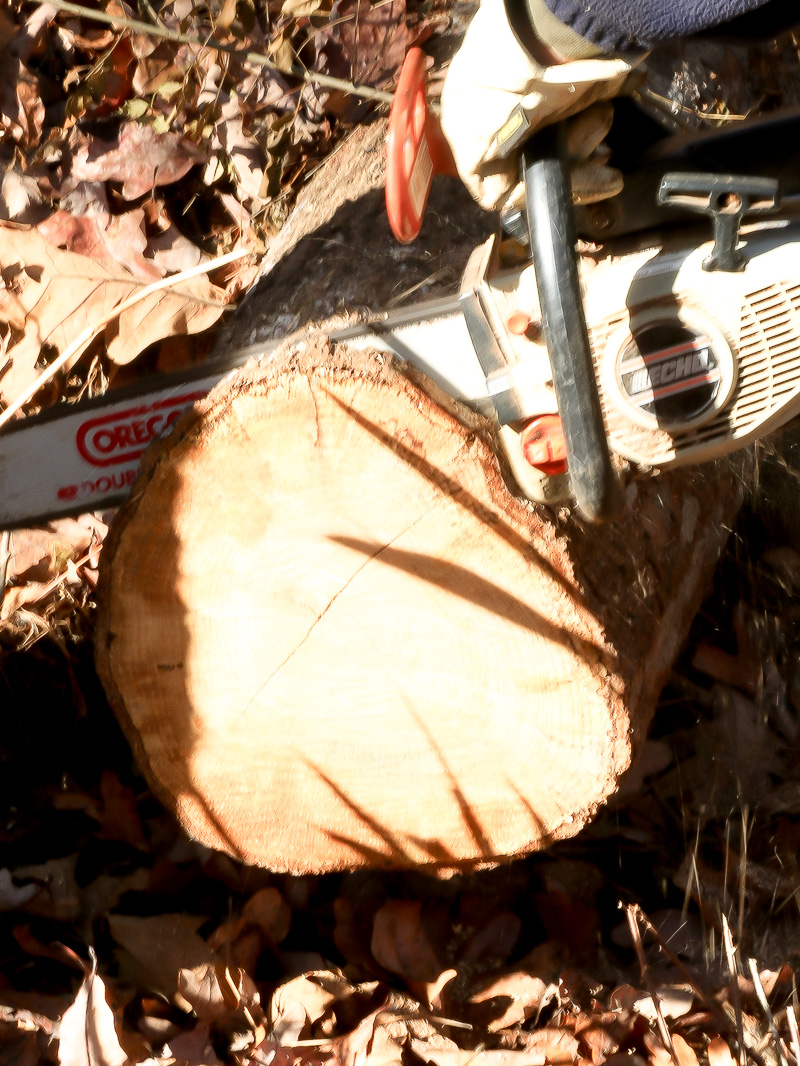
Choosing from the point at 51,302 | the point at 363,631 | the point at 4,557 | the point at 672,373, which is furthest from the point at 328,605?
the point at 4,557

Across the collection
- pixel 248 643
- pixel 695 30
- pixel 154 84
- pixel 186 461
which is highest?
pixel 154 84

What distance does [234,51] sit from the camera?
2.23 meters

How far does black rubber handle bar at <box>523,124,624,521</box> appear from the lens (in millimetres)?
975

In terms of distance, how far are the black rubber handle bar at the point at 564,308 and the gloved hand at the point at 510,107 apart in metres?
0.06

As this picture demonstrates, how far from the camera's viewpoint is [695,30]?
975 mm

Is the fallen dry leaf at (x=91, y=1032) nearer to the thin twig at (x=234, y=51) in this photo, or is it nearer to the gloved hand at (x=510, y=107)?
the gloved hand at (x=510, y=107)

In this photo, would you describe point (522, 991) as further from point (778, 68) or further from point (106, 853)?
point (778, 68)

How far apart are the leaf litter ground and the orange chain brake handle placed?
823mm

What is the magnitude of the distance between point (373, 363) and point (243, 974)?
1.16 metres

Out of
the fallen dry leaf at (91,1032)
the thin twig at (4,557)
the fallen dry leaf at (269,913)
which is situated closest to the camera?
the fallen dry leaf at (91,1032)

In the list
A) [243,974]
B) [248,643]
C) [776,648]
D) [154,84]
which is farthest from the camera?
[154,84]

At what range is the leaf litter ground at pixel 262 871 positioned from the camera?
5.26 ft

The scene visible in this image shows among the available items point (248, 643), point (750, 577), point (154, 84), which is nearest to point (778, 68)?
point (750, 577)

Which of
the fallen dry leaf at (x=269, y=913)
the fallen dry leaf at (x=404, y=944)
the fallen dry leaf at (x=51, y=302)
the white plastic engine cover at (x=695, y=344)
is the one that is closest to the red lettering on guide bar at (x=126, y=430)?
the fallen dry leaf at (x=51, y=302)
